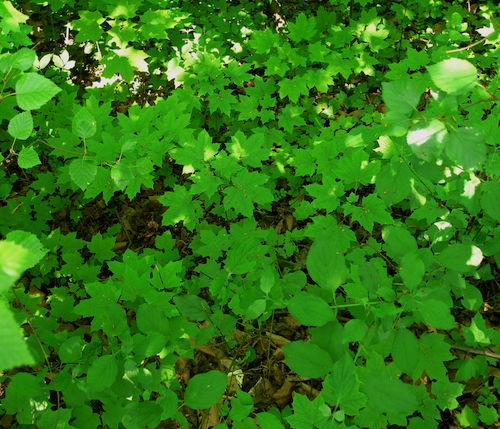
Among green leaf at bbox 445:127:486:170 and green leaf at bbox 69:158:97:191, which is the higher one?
green leaf at bbox 445:127:486:170

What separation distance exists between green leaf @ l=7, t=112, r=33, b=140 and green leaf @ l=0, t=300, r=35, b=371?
1.15 metres

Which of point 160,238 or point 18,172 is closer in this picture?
point 160,238

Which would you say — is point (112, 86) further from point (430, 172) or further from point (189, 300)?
point (430, 172)

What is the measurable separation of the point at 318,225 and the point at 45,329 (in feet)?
5.56

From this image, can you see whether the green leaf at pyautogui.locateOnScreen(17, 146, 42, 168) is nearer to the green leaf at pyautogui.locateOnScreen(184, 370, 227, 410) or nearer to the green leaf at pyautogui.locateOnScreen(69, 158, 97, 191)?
the green leaf at pyautogui.locateOnScreen(69, 158, 97, 191)

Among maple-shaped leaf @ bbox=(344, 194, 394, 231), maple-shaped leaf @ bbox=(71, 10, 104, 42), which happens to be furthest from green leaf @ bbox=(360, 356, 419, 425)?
maple-shaped leaf @ bbox=(71, 10, 104, 42)

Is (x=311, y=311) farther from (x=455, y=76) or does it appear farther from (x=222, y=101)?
(x=222, y=101)

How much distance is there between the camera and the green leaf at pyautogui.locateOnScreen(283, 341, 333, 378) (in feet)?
3.65

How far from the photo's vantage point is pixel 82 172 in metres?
1.85

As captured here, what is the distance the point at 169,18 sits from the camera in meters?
3.36

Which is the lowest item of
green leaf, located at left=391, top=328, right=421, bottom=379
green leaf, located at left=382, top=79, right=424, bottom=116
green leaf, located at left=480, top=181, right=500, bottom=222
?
green leaf, located at left=391, top=328, right=421, bottom=379

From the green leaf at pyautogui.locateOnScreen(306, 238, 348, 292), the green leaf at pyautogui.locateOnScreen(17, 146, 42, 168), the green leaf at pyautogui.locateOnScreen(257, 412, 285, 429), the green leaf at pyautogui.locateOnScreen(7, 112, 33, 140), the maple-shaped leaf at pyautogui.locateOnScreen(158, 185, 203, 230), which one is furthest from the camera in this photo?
the maple-shaped leaf at pyautogui.locateOnScreen(158, 185, 203, 230)

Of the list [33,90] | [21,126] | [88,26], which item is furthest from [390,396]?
[88,26]

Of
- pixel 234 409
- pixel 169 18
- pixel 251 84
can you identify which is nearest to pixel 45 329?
pixel 234 409
